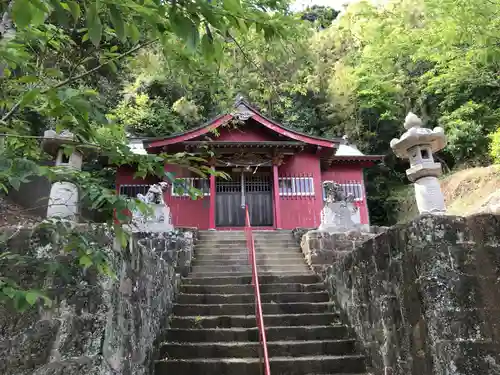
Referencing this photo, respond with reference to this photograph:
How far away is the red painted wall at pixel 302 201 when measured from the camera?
13328 millimetres

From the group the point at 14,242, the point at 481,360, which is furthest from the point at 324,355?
the point at 14,242

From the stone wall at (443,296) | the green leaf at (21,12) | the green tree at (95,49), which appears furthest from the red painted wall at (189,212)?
the green leaf at (21,12)

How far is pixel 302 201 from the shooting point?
13.6m

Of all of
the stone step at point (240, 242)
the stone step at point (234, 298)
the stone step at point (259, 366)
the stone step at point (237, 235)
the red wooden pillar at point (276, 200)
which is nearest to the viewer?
the stone step at point (259, 366)

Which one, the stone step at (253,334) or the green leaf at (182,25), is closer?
the green leaf at (182,25)

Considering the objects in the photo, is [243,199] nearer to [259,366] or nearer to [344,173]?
[344,173]

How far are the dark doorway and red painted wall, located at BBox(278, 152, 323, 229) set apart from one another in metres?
0.57

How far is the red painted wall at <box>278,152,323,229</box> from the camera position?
1333 cm

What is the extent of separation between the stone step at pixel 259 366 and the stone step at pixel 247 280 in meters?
2.53

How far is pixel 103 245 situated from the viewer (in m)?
2.96

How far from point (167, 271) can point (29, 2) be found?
15.3 feet

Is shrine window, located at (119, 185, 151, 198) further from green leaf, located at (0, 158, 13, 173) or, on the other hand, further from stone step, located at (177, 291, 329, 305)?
green leaf, located at (0, 158, 13, 173)

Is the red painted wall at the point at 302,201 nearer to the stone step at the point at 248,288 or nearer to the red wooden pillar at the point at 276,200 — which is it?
the red wooden pillar at the point at 276,200

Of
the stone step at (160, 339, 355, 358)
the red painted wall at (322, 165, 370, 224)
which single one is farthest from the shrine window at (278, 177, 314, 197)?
the stone step at (160, 339, 355, 358)
